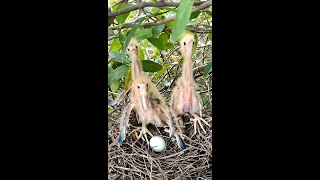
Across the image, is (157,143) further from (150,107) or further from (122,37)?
(122,37)

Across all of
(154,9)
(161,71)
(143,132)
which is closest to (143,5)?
(154,9)

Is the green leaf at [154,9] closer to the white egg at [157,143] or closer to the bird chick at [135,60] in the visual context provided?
the bird chick at [135,60]

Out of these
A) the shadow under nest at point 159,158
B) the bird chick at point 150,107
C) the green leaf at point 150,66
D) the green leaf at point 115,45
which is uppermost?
the green leaf at point 115,45

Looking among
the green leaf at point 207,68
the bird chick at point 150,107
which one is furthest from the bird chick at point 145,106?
the green leaf at point 207,68

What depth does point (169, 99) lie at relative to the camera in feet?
3.80

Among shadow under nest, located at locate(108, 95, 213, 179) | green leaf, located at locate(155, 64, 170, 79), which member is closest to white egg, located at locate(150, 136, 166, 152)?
shadow under nest, located at locate(108, 95, 213, 179)

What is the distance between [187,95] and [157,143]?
0.40 feet

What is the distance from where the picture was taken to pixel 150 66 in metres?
1.16

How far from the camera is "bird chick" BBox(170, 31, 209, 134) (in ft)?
3.78

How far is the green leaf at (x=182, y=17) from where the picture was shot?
1047 mm

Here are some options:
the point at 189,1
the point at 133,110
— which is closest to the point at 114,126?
the point at 133,110

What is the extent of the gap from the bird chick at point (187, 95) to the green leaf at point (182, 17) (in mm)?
91

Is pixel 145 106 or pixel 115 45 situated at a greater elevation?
pixel 115 45

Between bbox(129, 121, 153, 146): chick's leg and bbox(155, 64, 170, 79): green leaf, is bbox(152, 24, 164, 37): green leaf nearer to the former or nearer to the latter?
bbox(155, 64, 170, 79): green leaf
